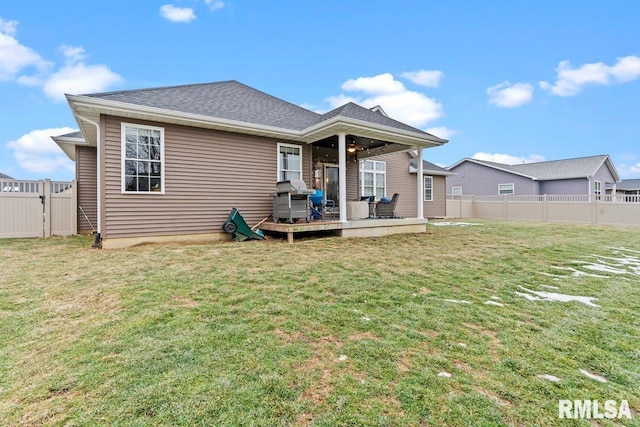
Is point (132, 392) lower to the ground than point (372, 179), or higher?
lower

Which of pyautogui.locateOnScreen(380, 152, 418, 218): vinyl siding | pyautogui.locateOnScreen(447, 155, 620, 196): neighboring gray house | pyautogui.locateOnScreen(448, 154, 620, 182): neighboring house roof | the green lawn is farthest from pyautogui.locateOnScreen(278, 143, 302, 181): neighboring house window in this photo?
pyautogui.locateOnScreen(448, 154, 620, 182): neighboring house roof

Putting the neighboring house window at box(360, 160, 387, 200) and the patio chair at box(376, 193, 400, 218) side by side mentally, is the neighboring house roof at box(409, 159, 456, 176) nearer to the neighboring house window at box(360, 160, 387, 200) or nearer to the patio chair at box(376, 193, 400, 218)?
the neighboring house window at box(360, 160, 387, 200)

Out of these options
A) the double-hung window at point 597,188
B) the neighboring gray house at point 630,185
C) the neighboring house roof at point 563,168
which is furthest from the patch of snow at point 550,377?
the neighboring gray house at point 630,185

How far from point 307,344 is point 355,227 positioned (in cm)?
588

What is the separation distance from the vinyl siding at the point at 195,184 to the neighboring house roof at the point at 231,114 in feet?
1.23

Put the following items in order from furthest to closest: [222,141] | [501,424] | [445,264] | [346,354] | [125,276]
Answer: [222,141] < [445,264] < [125,276] < [346,354] < [501,424]

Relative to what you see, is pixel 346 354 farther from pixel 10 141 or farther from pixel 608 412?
pixel 10 141

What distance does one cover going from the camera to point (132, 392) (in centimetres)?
174

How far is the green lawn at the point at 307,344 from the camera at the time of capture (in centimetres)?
166

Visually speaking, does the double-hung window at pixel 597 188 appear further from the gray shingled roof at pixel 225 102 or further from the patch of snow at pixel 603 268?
the gray shingled roof at pixel 225 102

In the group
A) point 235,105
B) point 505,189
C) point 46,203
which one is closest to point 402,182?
point 235,105

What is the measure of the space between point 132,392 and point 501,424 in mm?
2120

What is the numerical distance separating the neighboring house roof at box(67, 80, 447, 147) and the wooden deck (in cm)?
245

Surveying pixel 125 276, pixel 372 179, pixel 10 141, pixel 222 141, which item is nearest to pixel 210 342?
pixel 125 276
